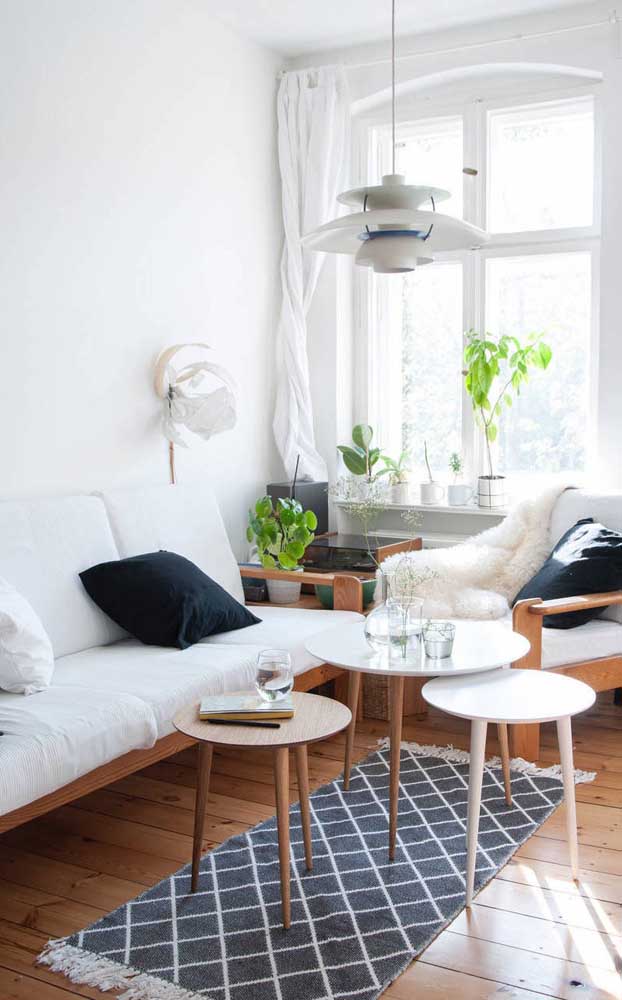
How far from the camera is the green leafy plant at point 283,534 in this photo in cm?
401

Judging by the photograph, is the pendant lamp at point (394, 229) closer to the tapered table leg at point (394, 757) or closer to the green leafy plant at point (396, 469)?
the tapered table leg at point (394, 757)

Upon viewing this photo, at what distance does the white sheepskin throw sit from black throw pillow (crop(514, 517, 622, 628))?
0.69 ft

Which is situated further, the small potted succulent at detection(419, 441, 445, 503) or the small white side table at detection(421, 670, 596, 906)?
the small potted succulent at detection(419, 441, 445, 503)

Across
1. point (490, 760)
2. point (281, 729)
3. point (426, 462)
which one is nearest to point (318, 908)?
point (281, 729)

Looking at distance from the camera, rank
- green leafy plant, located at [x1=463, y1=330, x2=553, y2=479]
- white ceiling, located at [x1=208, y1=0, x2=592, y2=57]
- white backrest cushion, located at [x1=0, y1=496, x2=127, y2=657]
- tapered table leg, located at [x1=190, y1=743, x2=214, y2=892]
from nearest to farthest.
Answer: tapered table leg, located at [x1=190, y1=743, x2=214, y2=892] < white backrest cushion, located at [x1=0, y1=496, x2=127, y2=657] < white ceiling, located at [x1=208, y1=0, x2=592, y2=57] < green leafy plant, located at [x1=463, y1=330, x2=553, y2=479]

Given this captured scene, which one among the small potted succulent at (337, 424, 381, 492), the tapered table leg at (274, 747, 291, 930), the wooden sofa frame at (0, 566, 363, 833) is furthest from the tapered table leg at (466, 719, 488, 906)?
the small potted succulent at (337, 424, 381, 492)

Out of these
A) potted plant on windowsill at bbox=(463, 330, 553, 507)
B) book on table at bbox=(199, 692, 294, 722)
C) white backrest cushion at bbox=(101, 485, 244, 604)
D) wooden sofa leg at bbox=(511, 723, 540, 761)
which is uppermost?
potted plant on windowsill at bbox=(463, 330, 553, 507)

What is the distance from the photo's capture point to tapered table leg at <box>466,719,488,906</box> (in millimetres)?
2359

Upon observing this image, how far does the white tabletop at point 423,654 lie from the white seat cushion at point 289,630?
14.0 inches

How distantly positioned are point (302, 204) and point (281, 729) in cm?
315

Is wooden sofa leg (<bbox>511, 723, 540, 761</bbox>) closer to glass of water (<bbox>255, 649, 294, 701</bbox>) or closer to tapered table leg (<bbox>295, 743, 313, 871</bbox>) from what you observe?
tapered table leg (<bbox>295, 743, 313, 871</bbox>)

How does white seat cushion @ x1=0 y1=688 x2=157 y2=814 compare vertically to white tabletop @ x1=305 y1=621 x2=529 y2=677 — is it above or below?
below

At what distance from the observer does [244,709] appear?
7.57 feet

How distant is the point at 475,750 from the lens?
2391 millimetres
